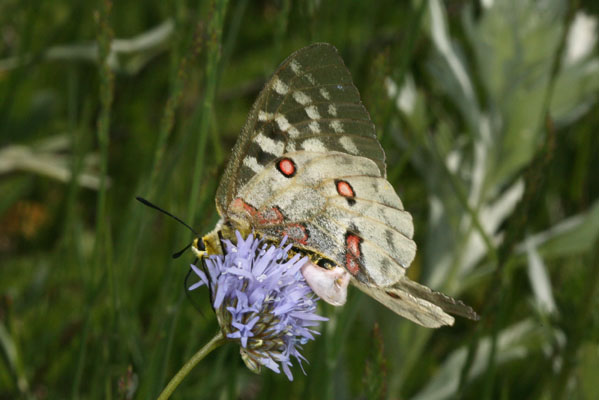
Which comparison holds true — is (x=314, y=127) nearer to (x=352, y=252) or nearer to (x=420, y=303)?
(x=352, y=252)

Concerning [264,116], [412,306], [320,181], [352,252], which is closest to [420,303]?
[412,306]

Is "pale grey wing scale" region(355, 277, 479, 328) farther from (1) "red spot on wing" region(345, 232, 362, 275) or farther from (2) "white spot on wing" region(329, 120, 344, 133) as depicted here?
(2) "white spot on wing" region(329, 120, 344, 133)

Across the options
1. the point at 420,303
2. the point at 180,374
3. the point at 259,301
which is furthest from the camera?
the point at 420,303

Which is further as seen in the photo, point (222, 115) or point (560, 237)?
point (222, 115)

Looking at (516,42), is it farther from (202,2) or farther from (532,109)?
(202,2)

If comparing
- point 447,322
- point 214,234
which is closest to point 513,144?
point 447,322

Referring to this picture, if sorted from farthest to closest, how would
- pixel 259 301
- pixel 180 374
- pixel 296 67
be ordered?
pixel 296 67
pixel 259 301
pixel 180 374

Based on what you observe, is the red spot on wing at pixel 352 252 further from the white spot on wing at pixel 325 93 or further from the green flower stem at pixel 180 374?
the green flower stem at pixel 180 374
